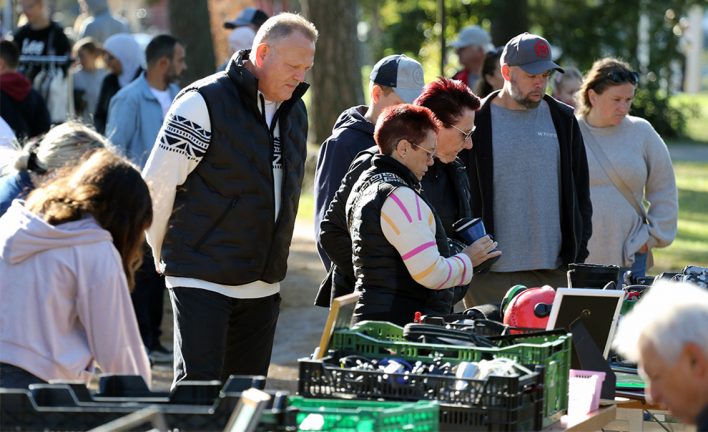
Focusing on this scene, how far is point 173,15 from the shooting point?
15.1m

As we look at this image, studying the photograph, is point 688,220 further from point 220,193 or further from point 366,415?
point 366,415

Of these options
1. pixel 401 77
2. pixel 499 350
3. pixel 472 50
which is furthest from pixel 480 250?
pixel 472 50

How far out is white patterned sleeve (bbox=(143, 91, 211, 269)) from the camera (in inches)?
211

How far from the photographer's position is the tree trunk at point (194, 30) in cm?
1495

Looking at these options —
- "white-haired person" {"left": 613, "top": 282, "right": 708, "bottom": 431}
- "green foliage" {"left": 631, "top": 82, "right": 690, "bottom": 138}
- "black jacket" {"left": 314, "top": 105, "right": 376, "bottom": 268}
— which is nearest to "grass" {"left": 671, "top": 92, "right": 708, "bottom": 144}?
"green foliage" {"left": 631, "top": 82, "right": 690, "bottom": 138}

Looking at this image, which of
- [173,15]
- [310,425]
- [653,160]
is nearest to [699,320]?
[310,425]

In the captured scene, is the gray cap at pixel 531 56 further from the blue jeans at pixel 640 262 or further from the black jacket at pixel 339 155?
the blue jeans at pixel 640 262

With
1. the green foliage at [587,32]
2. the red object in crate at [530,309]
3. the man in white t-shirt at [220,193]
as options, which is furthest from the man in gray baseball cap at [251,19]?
the green foliage at [587,32]

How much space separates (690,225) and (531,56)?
11883 millimetres

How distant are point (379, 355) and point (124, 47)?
655 cm

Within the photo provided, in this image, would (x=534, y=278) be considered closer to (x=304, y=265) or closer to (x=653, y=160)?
(x=653, y=160)

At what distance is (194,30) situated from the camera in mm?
15023

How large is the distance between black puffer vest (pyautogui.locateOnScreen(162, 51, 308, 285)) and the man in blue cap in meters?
1.64

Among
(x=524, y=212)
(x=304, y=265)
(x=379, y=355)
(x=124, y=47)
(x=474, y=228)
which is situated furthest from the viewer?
(x=304, y=265)
